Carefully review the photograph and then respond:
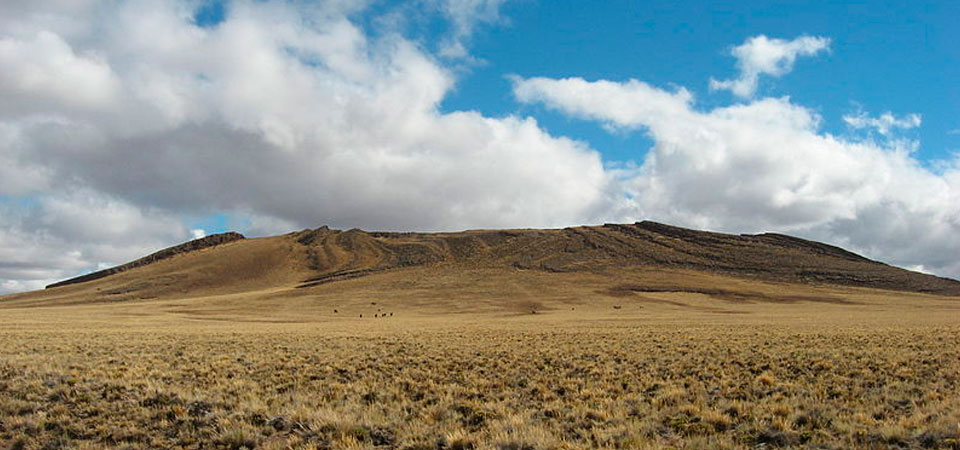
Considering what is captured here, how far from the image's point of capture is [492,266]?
447 ft

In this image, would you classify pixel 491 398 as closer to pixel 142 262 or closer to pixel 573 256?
pixel 573 256

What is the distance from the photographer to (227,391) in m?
14.5

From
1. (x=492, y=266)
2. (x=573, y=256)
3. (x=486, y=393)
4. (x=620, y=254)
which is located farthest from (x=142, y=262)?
(x=486, y=393)

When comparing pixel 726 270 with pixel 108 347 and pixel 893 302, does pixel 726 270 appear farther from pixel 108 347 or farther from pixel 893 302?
pixel 108 347

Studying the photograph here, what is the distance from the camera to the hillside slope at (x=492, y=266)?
11484 centimetres

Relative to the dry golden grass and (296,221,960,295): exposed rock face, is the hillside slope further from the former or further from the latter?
the dry golden grass

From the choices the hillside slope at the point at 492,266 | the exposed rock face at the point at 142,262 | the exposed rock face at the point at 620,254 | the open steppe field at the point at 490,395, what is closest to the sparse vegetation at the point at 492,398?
the open steppe field at the point at 490,395

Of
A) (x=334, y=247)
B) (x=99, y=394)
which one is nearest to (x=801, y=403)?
(x=99, y=394)

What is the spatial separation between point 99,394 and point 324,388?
5415 mm

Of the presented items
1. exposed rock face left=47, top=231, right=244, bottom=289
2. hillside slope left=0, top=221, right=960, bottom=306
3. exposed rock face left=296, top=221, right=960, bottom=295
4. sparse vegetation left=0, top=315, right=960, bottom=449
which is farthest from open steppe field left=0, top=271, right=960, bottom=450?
exposed rock face left=47, top=231, right=244, bottom=289

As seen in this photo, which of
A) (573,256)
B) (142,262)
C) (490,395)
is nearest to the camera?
(490,395)

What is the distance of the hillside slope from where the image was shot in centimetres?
11484

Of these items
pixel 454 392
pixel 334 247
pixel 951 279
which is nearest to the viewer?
pixel 454 392

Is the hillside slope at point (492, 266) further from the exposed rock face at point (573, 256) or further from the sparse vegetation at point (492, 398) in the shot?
the sparse vegetation at point (492, 398)
